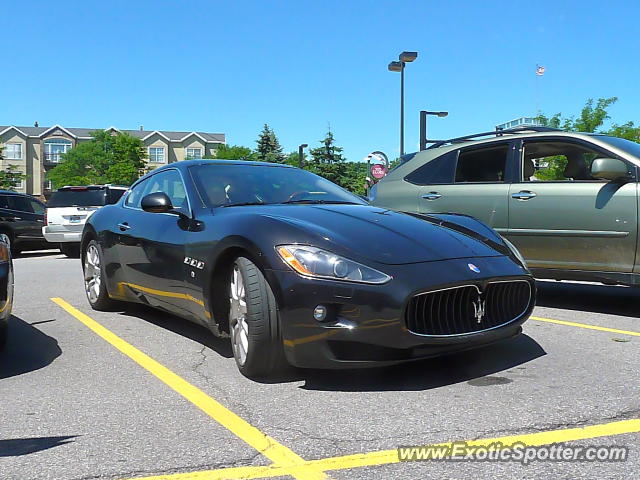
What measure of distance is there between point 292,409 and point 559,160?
182 inches

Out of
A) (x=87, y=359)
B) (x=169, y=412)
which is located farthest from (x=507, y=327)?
(x=87, y=359)

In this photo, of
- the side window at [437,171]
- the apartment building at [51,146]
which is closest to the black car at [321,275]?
the side window at [437,171]

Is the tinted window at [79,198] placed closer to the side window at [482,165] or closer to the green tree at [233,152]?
the side window at [482,165]

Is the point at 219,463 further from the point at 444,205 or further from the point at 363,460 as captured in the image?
the point at 444,205

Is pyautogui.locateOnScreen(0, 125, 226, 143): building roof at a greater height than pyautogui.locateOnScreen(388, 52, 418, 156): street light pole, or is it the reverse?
pyautogui.locateOnScreen(0, 125, 226, 143): building roof

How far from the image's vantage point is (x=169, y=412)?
3299mm

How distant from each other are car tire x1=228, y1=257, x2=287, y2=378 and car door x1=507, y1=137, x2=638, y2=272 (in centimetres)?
311

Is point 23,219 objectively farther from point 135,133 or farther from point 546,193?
point 135,133

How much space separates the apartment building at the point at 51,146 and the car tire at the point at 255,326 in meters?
82.0

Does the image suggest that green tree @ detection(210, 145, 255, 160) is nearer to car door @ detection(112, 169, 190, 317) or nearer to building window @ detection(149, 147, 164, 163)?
building window @ detection(149, 147, 164, 163)

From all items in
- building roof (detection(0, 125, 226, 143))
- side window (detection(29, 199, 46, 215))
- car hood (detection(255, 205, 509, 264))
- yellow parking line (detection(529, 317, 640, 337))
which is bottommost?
yellow parking line (detection(529, 317, 640, 337))

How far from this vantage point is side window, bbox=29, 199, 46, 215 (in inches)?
619

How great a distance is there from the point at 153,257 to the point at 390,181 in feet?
10.8

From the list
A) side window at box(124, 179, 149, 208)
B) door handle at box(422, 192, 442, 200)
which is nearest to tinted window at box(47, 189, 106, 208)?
Result: side window at box(124, 179, 149, 208)
